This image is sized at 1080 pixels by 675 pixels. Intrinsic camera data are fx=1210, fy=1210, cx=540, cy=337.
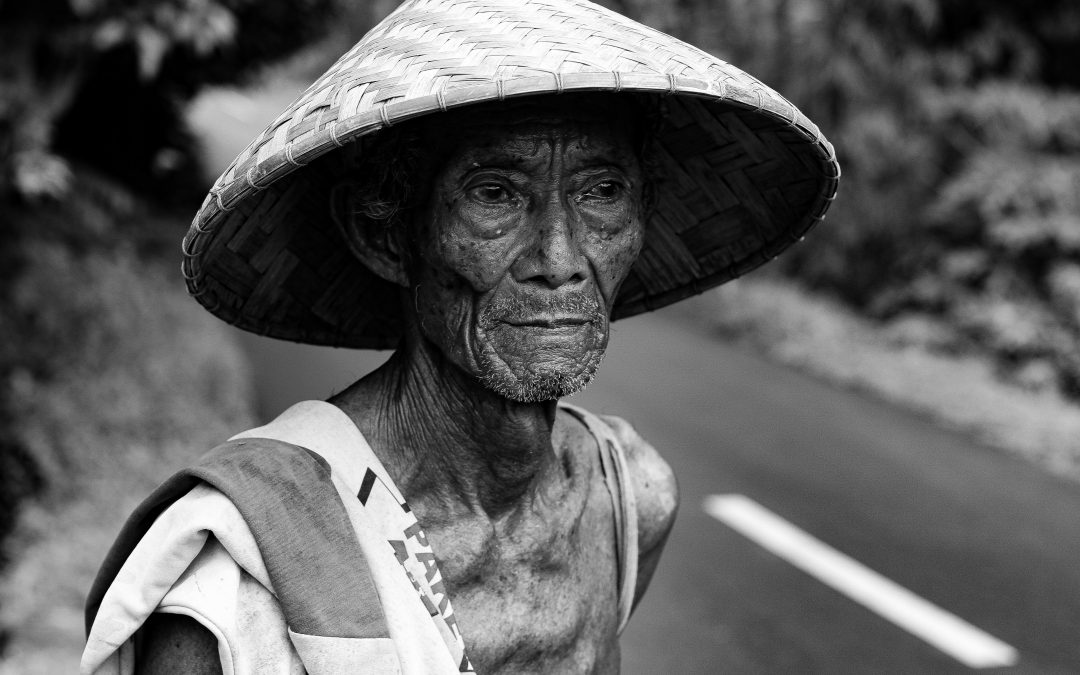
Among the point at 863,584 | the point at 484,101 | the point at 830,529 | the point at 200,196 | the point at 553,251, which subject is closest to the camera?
the point at 484,101

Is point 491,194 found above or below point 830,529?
above

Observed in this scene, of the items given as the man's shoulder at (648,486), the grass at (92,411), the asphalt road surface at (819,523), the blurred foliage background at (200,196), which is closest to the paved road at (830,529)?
the asphalt road surface at (819,523)

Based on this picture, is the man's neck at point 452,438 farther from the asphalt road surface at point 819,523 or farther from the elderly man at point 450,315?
the asphalt road surface at point 819,523

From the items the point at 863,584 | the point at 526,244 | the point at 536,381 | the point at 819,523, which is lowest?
the point at 819,523

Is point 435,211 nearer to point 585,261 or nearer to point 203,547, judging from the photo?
point 585,261

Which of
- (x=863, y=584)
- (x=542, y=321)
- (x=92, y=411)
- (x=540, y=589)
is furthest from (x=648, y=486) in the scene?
(x=92, y=411)

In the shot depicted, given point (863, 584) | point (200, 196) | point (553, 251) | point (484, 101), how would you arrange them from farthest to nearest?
1. point (200, 196)
2. point (863, 584)
3. point (553, 251)
4. point (484, 101)

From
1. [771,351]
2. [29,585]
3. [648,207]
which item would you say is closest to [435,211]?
[648,207]

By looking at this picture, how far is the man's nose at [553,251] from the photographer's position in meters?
1.67

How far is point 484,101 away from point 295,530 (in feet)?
1.98

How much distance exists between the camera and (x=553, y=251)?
1671 millimetres

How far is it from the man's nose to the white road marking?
4.14 meters

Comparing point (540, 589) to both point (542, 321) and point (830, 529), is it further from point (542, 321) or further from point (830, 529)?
point (830, 529)

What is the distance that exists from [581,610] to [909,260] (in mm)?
8915
